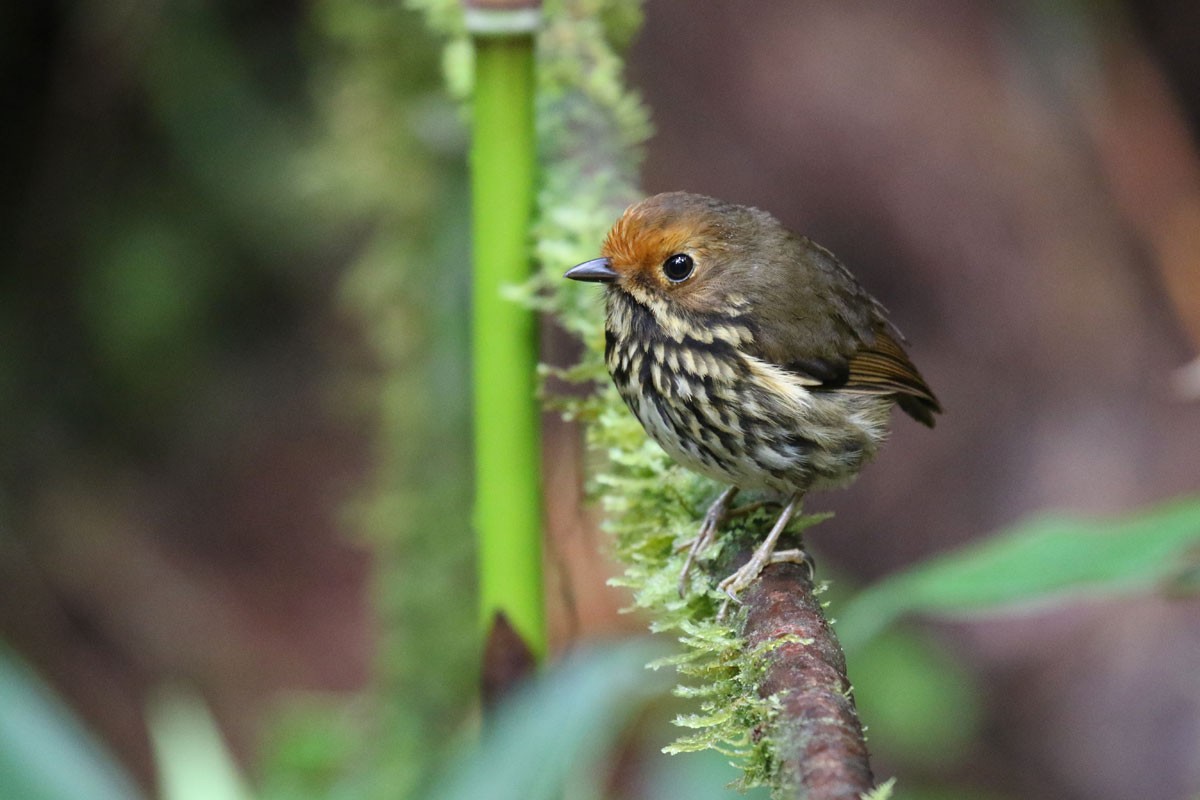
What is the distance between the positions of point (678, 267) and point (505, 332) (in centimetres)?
33

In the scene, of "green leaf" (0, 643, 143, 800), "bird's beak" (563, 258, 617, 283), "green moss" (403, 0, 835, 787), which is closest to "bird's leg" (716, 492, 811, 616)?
"green moss" (403, 0, 835, 787)

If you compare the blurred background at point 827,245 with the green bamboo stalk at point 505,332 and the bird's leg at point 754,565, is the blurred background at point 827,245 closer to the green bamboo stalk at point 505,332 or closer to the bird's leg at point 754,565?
the green bamboo stalk at point 505,332

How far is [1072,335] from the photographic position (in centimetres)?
465

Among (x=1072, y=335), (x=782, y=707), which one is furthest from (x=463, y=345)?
(x=1072, y=335)

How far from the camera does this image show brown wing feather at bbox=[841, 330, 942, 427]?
226 centimetres

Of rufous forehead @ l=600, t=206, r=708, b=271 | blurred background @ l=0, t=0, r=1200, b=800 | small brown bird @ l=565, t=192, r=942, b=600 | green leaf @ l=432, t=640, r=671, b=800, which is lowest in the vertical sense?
green leaf @ l=432, t=640, r=671, b=800

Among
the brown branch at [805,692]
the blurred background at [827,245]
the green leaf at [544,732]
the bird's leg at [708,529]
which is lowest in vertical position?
the brown branch at [805,692]

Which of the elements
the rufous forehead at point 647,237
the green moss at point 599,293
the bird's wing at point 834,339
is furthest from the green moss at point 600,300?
the bird's wing at point 834,339

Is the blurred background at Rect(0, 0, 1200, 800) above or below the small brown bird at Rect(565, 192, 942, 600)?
above

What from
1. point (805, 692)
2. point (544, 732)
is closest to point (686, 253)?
point (544, 732)

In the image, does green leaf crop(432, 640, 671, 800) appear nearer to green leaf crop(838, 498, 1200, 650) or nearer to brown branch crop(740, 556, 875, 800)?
brown branch crop(740, 556, 875, 800)

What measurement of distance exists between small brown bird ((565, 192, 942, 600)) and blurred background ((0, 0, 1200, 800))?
180 centimetres

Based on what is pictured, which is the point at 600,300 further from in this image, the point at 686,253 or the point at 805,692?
the point at 805,692

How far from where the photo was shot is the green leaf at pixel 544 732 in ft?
5.68
